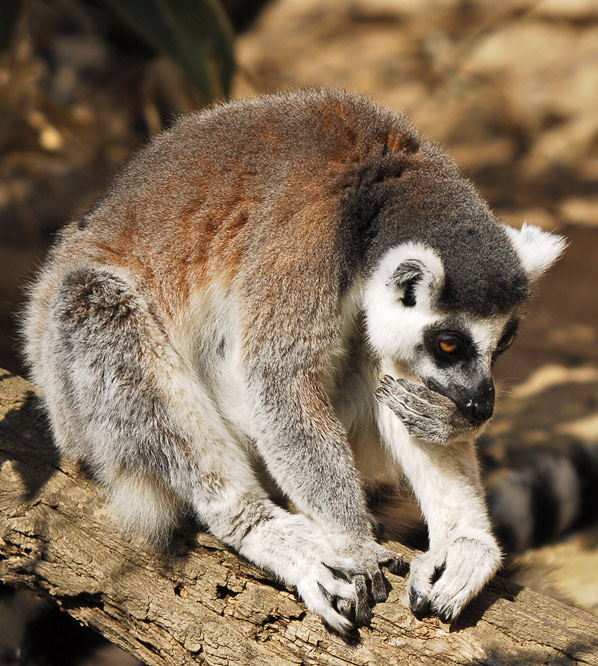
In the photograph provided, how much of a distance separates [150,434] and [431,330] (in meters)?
1.41

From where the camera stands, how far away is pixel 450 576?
3.34m

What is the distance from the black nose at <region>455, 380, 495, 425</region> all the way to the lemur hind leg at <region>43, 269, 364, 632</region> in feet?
2.86

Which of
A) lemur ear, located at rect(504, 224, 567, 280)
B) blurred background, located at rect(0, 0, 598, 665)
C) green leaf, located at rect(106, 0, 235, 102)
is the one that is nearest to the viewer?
lemur ear, located at rect(504, 224, 567, 280)

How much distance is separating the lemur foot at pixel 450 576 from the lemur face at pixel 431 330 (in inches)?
23.3

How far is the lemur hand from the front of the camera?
361 cm

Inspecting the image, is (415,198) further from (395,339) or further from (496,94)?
(496,94)

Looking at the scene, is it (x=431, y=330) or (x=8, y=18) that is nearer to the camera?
(x=431, y=330)

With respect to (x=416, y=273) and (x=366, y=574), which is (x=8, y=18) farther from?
(x=366, y=574)

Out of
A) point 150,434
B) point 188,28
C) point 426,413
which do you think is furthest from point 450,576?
point 188,28

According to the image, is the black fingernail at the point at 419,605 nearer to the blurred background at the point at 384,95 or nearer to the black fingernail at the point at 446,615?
the black fingernail at the point at 446,615

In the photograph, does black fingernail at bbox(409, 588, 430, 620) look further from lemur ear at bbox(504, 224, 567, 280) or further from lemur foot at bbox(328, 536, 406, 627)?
lemur ear at bbox(504, 224, 567, 280)

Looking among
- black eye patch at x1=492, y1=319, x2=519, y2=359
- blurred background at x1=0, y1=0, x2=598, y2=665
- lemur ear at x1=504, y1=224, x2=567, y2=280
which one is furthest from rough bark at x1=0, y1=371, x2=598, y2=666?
blurred background at x1=0, y1=0, x2=598, y2=665

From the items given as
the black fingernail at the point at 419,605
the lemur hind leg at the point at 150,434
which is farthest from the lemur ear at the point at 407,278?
the black fingernail at the point at 419,605

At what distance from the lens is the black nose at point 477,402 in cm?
358
